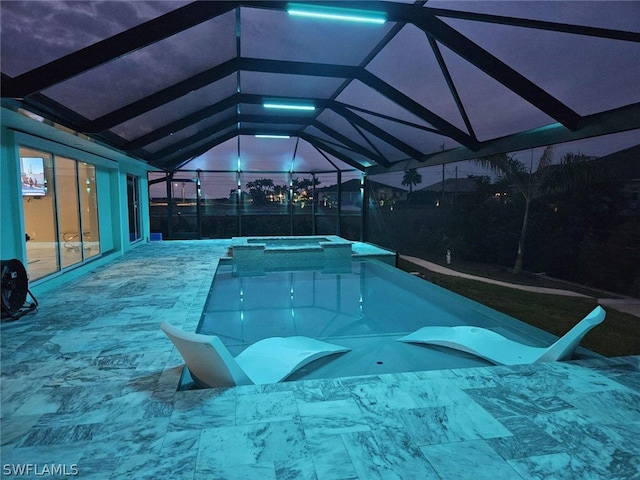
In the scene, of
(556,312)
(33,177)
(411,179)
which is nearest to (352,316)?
(33,177)

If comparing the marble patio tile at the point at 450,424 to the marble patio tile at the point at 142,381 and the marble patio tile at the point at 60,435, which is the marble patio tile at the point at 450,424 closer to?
the marble patio tile at the point at 142,381

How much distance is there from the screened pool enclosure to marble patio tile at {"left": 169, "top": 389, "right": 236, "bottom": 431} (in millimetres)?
3374

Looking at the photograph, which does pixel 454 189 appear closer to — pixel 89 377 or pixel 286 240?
pixel 286 240

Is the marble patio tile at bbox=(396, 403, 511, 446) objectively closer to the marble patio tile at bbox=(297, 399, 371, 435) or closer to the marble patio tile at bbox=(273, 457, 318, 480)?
the marble patio tile at bbox=(297, 399, 371, 435)

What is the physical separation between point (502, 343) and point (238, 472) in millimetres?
3091

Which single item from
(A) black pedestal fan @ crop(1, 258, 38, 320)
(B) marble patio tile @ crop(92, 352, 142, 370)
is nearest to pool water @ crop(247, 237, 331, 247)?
→ (A) black pedestal fan @ crop(1, 258, 38, 320)

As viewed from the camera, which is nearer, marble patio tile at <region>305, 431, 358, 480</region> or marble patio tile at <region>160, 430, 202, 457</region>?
marble patio tile at <region>305, 431, 358, 480</region>

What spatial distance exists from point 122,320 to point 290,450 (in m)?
3.04

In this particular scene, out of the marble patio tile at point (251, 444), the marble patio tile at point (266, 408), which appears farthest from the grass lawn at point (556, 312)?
the marble patio tile at point (251, 444)

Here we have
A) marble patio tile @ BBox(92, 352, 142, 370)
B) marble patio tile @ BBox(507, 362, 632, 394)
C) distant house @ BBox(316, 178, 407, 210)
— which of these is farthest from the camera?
distant house @ BBox(316, 178, 407, 210)

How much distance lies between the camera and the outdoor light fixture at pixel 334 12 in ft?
12.8

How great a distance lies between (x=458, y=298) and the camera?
6266 mm

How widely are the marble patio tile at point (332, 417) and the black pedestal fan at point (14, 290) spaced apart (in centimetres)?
372

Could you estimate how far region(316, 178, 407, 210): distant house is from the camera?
47.3 ft
